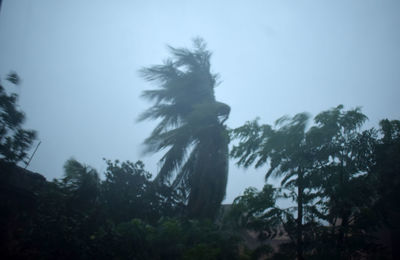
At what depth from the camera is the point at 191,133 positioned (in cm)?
1091

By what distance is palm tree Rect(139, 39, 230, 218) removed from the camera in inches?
384

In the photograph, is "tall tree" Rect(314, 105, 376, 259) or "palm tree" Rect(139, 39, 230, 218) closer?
"tall tree" Rect(314, 105, 376, 259)

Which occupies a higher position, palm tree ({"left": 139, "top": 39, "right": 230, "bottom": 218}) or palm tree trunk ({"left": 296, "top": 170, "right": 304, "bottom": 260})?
palm tree ({"left": 139, "top": 39, "right": 230, "bottom": 218})

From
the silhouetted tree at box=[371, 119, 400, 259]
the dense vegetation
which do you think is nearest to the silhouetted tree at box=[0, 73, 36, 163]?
the dense vegetation

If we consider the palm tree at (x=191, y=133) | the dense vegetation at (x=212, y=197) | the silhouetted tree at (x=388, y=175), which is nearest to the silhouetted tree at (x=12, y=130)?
the dense vegetation at (x=212, y=197)

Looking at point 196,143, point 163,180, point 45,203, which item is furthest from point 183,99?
point 45,203

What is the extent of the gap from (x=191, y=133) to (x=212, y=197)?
9.51ft

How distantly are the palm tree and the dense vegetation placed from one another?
0.05m

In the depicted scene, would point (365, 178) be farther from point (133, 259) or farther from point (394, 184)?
point (133, 259)

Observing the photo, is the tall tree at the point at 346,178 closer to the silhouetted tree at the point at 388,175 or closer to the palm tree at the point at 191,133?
the silhouetted tree at the point at 388,175

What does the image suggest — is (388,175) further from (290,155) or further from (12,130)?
(12,130)

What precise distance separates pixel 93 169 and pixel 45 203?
2909 mm

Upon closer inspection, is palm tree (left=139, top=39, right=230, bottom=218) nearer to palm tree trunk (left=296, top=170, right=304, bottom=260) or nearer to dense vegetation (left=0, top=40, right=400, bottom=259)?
dense vegetation (left=0, top=40, right=400, bottom=259)

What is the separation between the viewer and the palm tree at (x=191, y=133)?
32.0 ft
